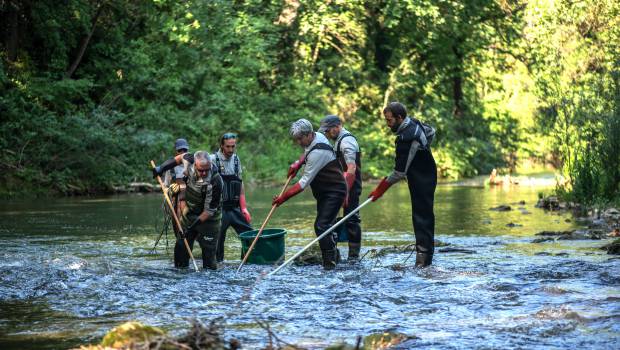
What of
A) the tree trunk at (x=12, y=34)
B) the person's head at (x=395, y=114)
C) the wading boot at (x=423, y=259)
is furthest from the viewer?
the tree trunk at (x=12, y=34)

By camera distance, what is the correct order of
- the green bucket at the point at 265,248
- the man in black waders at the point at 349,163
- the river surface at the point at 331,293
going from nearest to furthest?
the river surface at the point at 331,293
the green bucket at the point at 265,248
the man in black waders at the point at 349,163

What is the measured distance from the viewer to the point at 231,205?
1316 centimetres

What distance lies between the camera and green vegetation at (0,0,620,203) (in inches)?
918

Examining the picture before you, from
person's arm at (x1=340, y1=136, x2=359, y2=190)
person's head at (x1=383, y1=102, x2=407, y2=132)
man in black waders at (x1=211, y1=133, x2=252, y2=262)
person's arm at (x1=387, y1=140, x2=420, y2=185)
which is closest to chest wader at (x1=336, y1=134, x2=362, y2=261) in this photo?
person's arm at (x1=340, y1=136, x2=359, y2=190)

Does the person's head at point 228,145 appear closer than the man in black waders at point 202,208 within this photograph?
No

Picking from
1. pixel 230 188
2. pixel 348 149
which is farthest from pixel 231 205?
pixel 348 149

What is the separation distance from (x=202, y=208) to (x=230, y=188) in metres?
1.17

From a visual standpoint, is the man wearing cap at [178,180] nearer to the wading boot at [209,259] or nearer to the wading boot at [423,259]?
the wading boot at [209,259]

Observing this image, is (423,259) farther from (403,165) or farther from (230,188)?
(230,188)

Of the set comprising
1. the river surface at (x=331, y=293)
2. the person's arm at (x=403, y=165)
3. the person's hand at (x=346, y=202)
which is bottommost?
the river surface at (x=331, y=293)

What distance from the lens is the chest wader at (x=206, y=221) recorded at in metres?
11.7

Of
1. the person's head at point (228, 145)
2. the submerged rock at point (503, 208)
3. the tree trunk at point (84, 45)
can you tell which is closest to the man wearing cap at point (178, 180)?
the person's head at point (228, 145)

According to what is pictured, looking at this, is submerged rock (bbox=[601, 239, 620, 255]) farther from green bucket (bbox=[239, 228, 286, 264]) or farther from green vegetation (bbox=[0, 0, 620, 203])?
green vegetation (bbox=[0, 0, 620, 203])

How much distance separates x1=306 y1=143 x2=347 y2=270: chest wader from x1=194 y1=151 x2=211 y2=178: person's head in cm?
134
